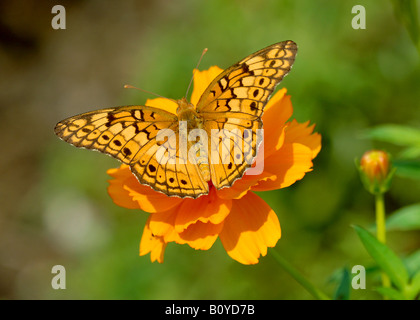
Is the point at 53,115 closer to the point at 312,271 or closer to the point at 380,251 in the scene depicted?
the point at 312,271

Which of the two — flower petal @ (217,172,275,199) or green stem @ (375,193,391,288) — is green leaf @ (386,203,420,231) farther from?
flower petal @ (217,172,275,199)

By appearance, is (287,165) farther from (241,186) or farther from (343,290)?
(343,290)

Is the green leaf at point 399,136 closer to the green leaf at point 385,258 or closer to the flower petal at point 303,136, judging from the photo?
the flower petal at point 303,136

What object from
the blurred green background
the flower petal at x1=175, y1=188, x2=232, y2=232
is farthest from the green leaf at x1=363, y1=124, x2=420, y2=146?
the blurred green background

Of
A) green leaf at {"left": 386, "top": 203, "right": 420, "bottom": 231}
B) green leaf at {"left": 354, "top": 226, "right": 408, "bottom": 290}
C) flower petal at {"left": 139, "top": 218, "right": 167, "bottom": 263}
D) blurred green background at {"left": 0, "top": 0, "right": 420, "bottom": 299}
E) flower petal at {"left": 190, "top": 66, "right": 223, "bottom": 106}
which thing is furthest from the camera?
blurred green background at {"left": 0, "top": 0, "right": 420, "bottom": 299}

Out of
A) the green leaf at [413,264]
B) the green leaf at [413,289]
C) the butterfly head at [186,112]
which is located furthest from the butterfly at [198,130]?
the green leaf at [413,264]
